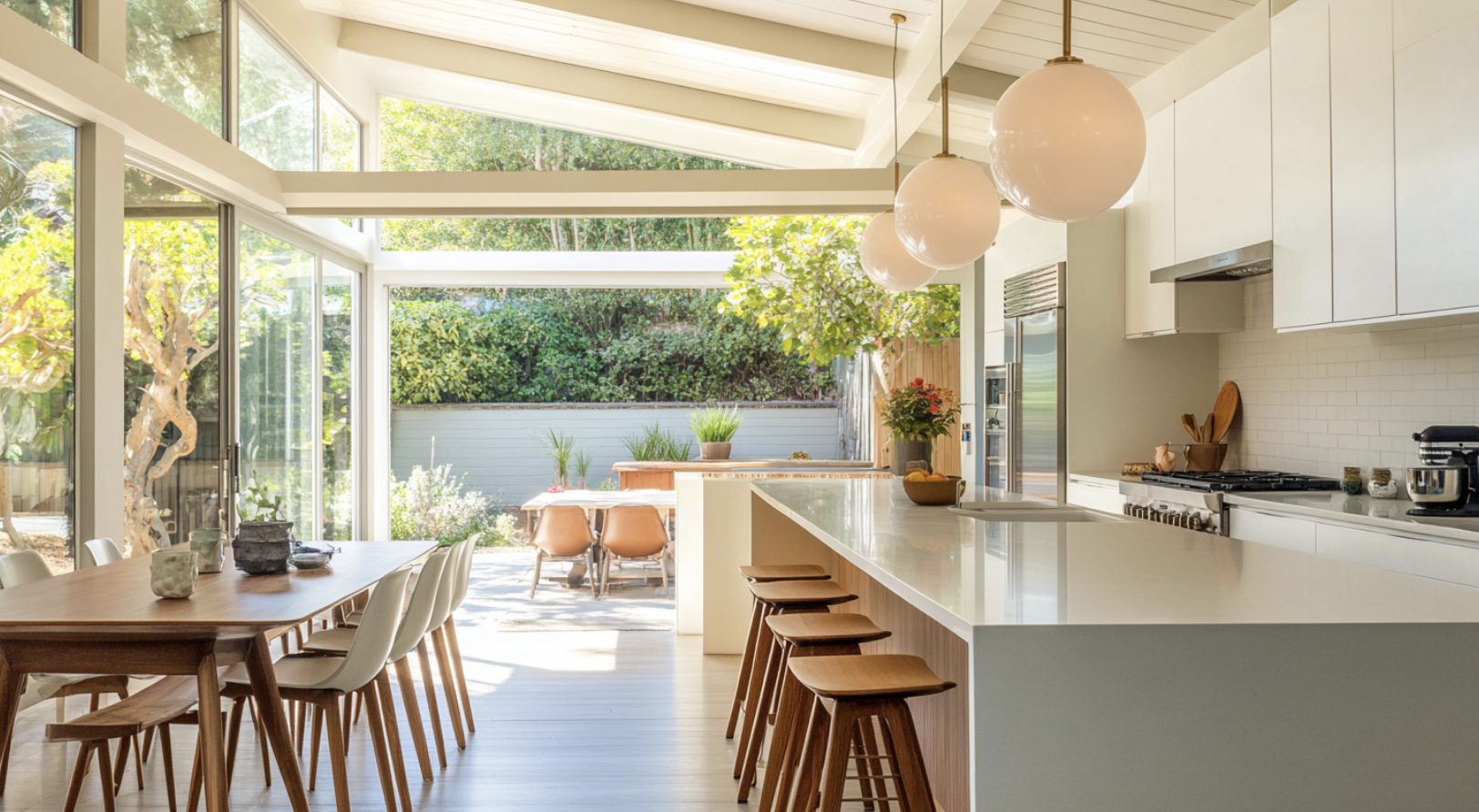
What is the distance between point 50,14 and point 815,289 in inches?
197

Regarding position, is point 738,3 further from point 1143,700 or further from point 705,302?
point 705,302

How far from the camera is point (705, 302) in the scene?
1256cm

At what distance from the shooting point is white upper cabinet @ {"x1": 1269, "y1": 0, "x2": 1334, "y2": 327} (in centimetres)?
377

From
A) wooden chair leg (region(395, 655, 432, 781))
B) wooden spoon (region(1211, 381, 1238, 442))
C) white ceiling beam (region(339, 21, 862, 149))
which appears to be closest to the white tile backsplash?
wooden spoon (region(1211, 381, 1238, 442))

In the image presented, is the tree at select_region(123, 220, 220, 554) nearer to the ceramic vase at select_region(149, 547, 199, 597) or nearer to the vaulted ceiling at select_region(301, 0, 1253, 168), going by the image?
the ceramic vase at select_region(149, 547, 199, 597)

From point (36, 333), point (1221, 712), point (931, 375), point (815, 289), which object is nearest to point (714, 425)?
point (931, 375)

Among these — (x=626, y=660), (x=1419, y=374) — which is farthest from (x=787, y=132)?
(x=1419, y=374)

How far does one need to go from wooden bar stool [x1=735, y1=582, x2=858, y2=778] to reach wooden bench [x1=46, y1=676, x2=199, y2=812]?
1.66 m

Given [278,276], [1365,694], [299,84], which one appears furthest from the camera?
[299,84]

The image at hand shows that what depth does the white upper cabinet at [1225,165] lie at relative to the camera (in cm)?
419

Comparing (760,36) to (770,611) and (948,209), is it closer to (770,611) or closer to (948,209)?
(948,209)

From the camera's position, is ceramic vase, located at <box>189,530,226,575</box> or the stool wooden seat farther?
the stool wooden seat

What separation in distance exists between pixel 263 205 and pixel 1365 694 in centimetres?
606

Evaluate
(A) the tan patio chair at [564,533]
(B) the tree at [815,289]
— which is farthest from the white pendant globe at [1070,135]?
(B) the tree at [815,289]
